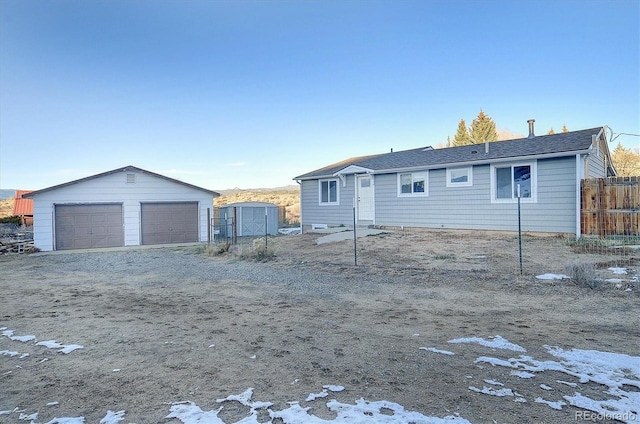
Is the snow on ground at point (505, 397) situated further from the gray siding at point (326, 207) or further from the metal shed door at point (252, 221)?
the metal shed door at point (252, 221)

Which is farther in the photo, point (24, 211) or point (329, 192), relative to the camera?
point (24, 211)

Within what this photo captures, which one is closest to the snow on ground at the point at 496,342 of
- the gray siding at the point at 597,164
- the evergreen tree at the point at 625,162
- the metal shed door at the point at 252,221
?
the gray siding at the point at 597,164

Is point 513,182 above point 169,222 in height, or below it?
above

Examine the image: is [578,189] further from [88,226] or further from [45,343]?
[88,226]

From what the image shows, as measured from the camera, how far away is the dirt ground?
9.25ft

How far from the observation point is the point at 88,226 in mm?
16844

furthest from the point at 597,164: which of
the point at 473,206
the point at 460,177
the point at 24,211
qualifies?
the point at 24,211

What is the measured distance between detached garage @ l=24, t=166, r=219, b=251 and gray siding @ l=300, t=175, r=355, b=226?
5.18 metres

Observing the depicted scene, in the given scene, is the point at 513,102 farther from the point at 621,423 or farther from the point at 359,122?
the point at 621,423

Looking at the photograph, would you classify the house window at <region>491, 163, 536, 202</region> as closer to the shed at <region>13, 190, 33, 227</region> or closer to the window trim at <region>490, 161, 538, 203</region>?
the window trim at <region>490, 161, 538, 203</region>

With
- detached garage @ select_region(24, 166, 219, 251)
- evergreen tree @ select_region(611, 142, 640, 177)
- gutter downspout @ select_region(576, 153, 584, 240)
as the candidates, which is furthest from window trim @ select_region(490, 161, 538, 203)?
evergreen tree @ select_region(611, 142, 640, 177)

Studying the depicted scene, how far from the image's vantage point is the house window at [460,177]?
13.6m

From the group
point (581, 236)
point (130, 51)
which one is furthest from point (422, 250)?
point (130, 51)
